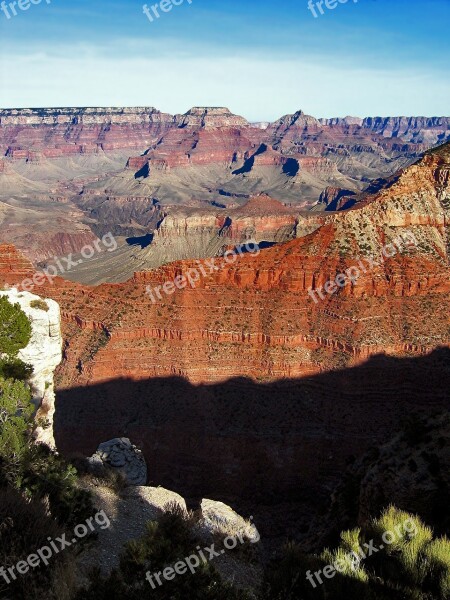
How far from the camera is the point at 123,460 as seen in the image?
32.5 meters

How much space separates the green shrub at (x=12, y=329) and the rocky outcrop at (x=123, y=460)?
875 cm

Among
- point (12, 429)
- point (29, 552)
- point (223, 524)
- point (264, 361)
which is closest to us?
point (29, 552)

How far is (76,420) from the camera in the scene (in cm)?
4325

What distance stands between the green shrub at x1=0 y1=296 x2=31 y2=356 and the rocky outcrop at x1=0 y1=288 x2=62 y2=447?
1450 millimetres

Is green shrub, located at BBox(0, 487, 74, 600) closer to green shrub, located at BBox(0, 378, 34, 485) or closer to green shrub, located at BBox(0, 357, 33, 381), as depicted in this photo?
green shrub, located at BBox(0, 378, 34, 485)

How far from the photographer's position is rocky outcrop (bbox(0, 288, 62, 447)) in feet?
92.1

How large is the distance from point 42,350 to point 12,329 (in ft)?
9.70

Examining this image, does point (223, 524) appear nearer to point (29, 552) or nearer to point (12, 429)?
point (12, 429)

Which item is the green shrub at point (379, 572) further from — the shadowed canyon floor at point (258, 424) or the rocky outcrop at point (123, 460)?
the shadowed canyon floor at point (258, 424)

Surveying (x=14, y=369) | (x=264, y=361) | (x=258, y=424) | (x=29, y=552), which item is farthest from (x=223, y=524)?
(x=264, y=361)

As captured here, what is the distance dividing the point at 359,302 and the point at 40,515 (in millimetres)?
39455

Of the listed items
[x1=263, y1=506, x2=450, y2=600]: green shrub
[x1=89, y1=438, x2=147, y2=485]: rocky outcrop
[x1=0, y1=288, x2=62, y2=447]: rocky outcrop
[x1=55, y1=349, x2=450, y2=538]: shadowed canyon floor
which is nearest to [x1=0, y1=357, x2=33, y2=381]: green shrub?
[x1=0, y1=288, x2=62, y2=447]: rocky outcrop

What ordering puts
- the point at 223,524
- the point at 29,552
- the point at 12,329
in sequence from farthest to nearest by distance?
the point at 12,329
the point at 223,524
the point at 29,552

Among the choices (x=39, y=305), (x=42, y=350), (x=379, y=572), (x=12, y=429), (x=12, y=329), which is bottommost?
(x=379, y=572)
